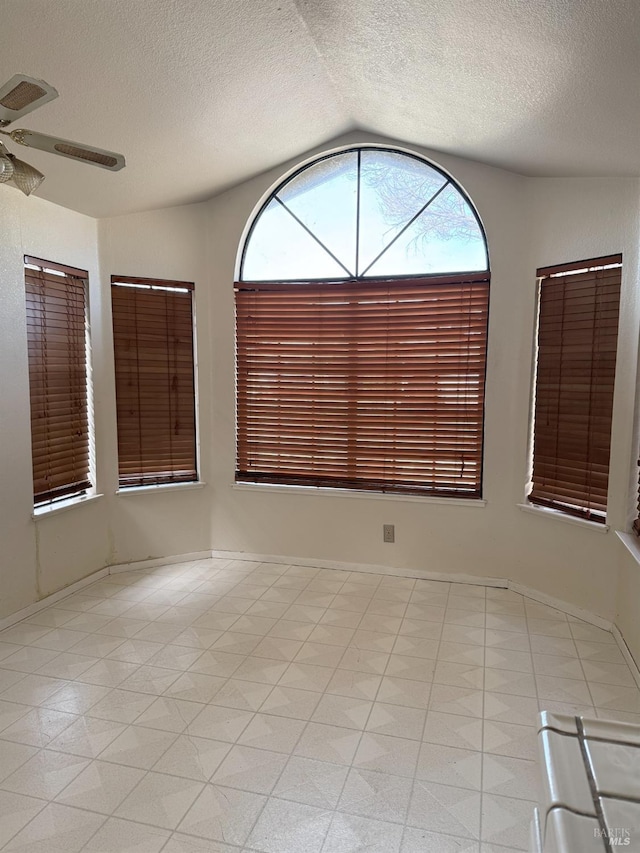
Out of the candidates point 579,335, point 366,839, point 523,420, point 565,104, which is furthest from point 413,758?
point 565,104

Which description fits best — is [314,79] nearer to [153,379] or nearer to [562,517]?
[153,379]

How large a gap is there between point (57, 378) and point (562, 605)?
11.6 feet

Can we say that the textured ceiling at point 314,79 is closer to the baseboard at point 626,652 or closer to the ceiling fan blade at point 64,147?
the ceiling fan blade at point 64,147

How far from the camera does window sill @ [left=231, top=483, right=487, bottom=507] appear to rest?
12.9 ft

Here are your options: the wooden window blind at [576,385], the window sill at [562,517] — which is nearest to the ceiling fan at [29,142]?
the wooden window blind at [576,385]

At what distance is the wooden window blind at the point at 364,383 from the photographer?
3885 millimetres

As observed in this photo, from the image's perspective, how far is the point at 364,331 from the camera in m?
4.08

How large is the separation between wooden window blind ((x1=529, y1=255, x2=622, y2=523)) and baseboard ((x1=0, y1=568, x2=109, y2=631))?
10.1 ft

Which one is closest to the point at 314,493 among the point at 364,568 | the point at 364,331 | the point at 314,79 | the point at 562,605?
the point at 364,568

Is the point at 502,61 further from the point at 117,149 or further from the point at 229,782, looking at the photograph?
the point at 229,782

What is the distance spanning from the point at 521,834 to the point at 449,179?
11.9ft

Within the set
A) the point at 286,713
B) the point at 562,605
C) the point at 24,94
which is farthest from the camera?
the point at 562,605

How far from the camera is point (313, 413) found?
167 inches

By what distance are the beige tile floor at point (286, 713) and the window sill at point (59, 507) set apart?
60 centimetres
